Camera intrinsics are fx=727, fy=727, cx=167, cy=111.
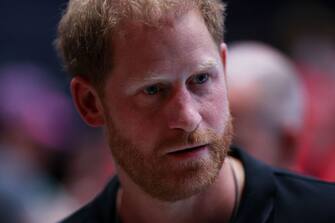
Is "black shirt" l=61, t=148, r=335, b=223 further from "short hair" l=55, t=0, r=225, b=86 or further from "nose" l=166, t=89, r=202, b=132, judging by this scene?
"short hair" l=55, t=0, r=225, b=86

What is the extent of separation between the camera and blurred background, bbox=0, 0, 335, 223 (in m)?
3.86

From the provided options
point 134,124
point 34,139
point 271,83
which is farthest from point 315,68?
point 134,124

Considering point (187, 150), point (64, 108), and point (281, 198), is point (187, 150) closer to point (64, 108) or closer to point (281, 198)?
point (281, 198)

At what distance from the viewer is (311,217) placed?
7.16 feet

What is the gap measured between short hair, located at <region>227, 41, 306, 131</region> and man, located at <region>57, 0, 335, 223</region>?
34.4 inches

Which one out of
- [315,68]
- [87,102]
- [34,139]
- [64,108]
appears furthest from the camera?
[64,108]

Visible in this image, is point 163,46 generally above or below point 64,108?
above

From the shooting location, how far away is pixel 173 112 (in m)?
2.15

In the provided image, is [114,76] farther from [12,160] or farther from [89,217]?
[12,160]

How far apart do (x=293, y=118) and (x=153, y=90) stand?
1.23m

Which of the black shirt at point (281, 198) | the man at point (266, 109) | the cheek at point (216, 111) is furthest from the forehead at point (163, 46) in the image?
the man at point (266, 109)

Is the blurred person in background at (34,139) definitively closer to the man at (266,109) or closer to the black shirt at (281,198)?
the man at (266,109)

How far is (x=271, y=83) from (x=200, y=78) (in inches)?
44.7

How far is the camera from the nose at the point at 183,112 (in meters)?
2.12
